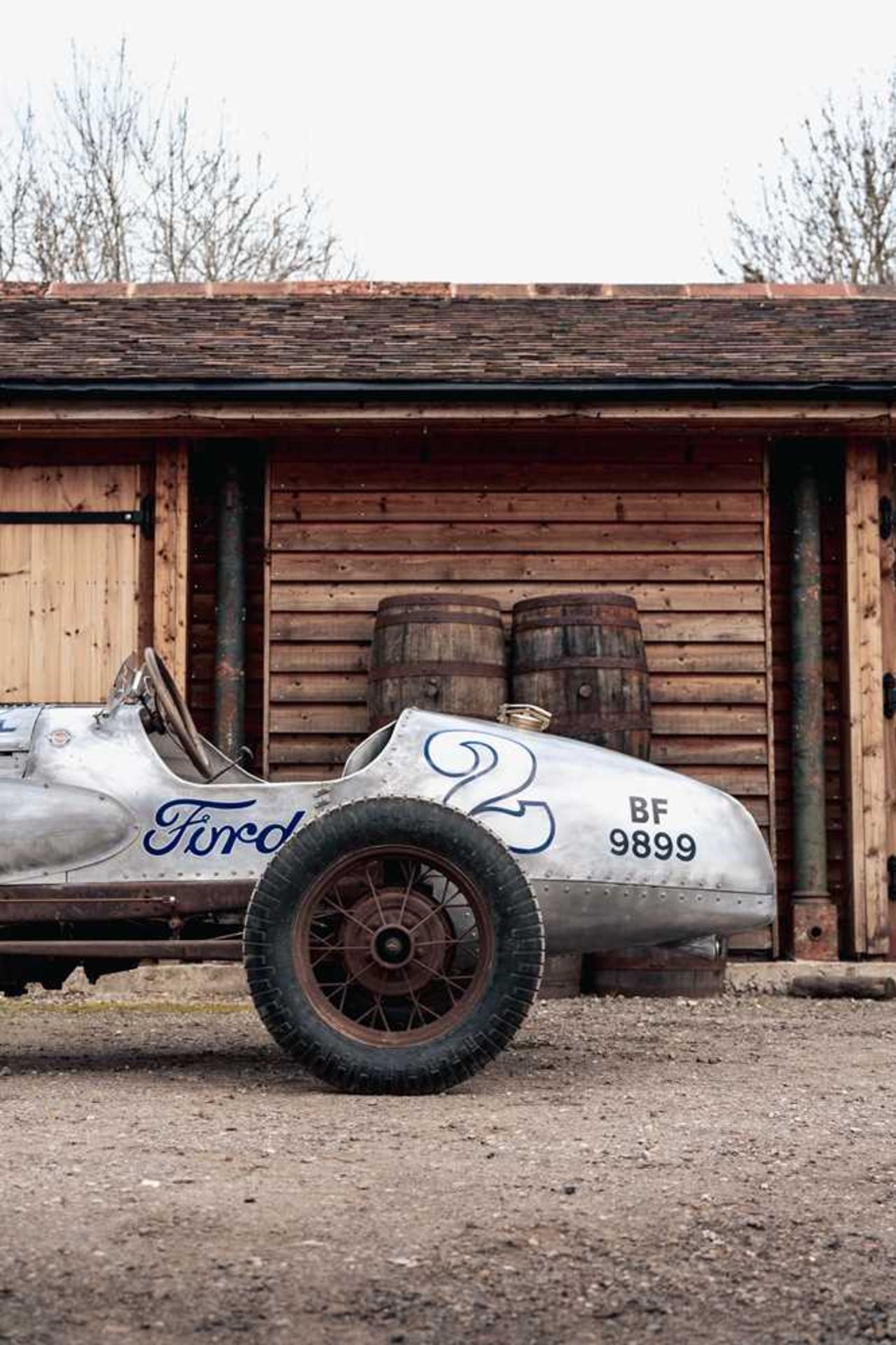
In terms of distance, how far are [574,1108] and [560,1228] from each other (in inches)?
56.7

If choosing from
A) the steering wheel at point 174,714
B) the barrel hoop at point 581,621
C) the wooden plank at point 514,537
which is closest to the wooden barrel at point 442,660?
the barrel hoop at point 581,621

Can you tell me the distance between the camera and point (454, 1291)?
9.26 ft

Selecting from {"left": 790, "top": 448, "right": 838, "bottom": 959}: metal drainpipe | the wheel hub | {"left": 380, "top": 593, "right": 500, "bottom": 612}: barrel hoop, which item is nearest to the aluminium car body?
the wheel hub

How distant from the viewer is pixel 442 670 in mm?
8070

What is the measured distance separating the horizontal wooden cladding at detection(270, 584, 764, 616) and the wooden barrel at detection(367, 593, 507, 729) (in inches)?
30.4

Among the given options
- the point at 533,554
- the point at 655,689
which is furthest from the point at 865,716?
the point at 533,554

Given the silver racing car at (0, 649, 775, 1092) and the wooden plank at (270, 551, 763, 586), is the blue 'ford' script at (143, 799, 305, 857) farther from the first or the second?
the wooden plank at (270, 551, 763, 586)

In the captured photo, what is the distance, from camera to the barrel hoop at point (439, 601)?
8.18 metres

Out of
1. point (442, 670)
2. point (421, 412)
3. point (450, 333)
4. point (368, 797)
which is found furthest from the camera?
point (450, 333)

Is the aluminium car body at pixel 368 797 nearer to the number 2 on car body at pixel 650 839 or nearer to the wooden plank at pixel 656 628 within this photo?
the number 2 on car body at pixel 650 839

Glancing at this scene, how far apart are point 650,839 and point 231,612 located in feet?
14.0

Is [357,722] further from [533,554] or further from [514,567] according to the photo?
[533,554]

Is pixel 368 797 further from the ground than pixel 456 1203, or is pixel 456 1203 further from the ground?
pixel 368 797

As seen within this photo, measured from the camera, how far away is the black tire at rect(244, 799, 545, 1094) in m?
4.78
